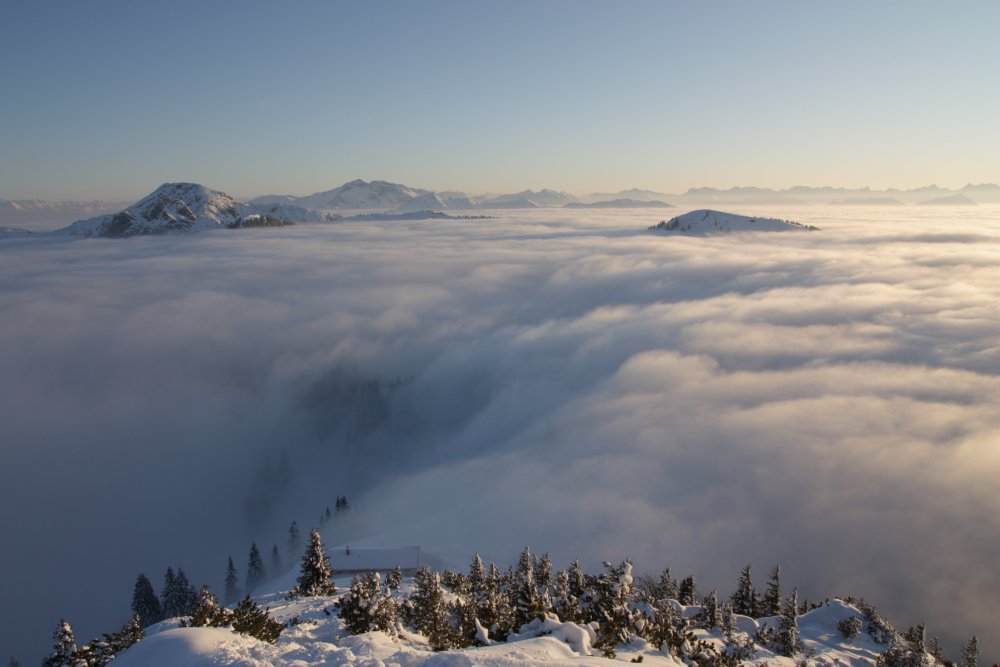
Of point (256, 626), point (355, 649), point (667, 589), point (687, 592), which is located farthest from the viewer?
point (667, 589)

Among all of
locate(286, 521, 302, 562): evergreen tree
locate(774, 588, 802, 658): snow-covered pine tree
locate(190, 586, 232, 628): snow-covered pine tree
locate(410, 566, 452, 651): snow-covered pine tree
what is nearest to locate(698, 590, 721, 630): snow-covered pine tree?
locate(774, 588, 802, 658): snow-covered pine tree

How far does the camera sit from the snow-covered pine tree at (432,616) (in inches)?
973

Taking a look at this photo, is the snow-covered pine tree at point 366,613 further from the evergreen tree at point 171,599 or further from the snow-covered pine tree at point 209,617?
the evergreen tree at point 171,599

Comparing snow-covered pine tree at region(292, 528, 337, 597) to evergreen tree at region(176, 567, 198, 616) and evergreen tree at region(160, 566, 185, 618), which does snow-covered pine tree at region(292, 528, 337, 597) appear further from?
evergreen tree at region(160, 566, 185, 618)

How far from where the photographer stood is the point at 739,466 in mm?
104000

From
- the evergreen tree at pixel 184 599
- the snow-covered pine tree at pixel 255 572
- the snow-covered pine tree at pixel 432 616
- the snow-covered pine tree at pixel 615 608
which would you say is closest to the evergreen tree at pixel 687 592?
the snow-covered pine tree at pixel 432 616

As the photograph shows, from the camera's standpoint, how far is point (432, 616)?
96.5ft

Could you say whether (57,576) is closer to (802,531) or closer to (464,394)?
(464,394)

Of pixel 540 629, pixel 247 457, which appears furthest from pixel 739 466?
pixel 247 457

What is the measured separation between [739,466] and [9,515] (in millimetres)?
163463

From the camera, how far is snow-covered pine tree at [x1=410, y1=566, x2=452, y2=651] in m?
24.7

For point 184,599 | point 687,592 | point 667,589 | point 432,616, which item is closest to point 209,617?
point 432,616

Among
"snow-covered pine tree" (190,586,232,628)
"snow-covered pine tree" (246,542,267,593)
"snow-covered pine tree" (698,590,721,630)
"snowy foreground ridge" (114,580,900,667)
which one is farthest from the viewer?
"snow-covered pine tree" (246,542,267,593)

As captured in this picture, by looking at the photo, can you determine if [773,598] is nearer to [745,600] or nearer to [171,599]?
[745,600]
